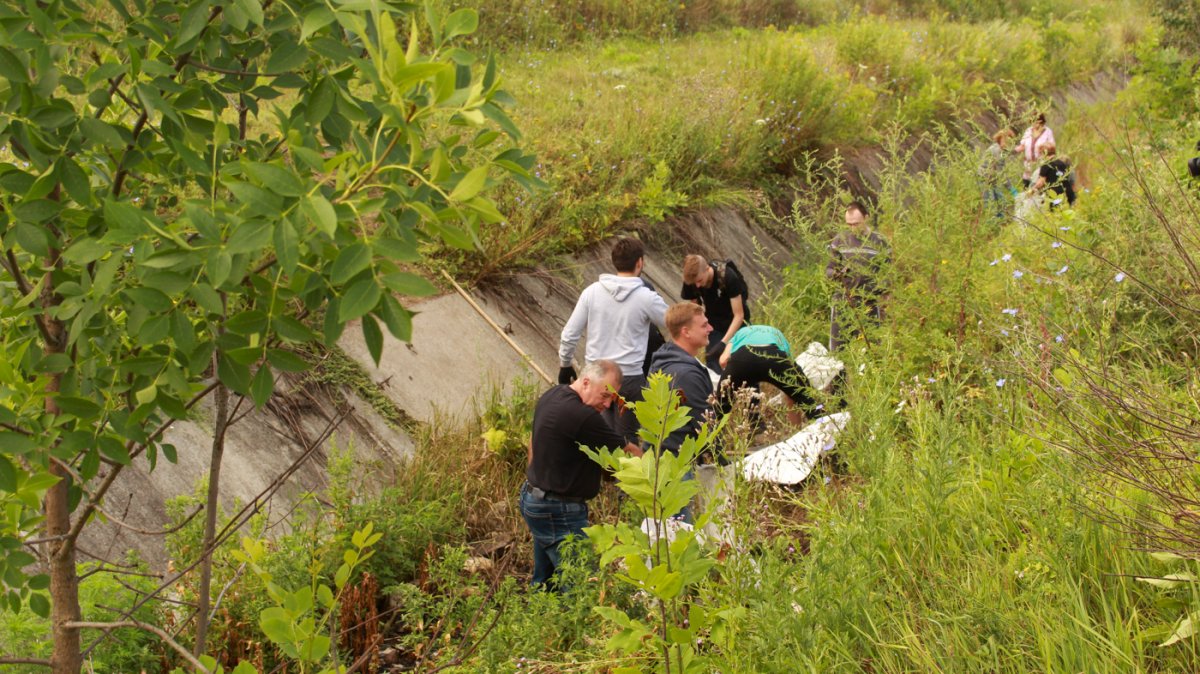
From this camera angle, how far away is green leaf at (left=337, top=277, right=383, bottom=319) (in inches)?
61.8

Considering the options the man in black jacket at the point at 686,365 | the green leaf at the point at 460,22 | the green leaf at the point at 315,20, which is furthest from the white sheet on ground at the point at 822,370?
the green leaf at the point at 315,20

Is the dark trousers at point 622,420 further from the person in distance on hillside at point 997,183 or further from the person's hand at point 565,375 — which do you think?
the person in distance on hillside at point 997,183

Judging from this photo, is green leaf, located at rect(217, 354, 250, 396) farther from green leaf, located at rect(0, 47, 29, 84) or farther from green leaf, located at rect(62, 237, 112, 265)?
green leaf, located at rect(0, 47, 29, 84)

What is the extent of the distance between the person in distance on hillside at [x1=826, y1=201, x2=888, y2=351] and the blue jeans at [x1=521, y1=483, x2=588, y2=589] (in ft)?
5.94

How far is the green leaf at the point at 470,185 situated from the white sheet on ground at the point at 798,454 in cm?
276

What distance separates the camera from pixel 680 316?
5.89m

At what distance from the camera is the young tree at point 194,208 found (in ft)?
5.36

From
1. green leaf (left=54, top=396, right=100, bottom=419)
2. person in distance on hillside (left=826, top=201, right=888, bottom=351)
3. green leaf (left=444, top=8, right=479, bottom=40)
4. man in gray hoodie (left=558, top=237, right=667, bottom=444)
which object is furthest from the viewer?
man in gray hoodie (left=558, top=237, right=667, bottom=444)

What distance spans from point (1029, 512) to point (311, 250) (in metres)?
2.78

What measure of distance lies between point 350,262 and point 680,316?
438 centimetres

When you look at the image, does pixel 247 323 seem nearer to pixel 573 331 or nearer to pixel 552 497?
pixel 552 497

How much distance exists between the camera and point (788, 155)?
472 inches

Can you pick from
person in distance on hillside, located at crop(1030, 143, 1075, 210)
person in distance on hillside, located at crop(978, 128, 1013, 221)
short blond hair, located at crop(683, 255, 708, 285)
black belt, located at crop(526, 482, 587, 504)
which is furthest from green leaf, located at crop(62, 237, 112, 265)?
person in distance on hillside, located at crop(1030, 143, 1075, 210)

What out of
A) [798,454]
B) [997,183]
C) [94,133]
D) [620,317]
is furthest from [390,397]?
[94,133]
